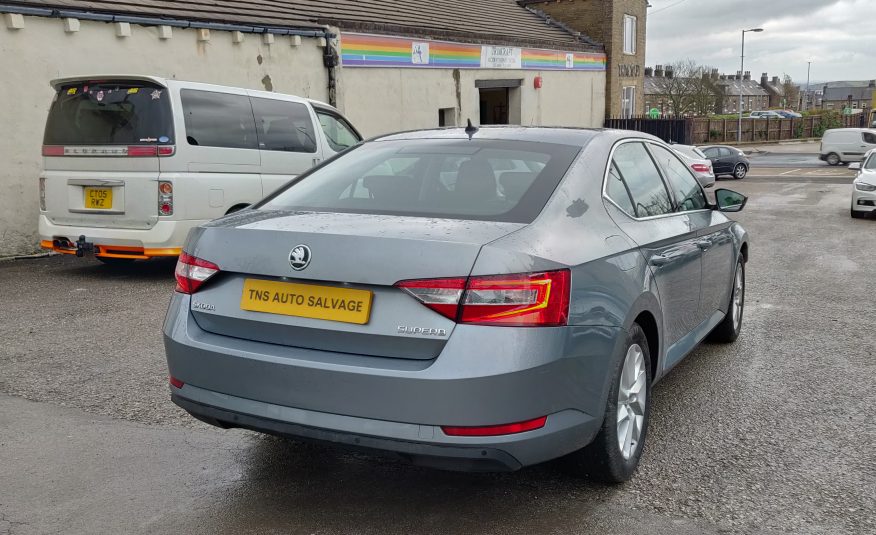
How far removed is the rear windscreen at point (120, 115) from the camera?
812cm

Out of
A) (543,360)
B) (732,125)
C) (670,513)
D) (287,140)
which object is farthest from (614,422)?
(732,125)

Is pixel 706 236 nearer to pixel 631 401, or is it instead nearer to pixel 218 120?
pixel 631 401

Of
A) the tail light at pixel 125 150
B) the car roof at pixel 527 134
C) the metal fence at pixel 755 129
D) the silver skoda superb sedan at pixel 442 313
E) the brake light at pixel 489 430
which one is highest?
the metal fence at pixel 755 129

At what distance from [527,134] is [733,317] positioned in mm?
2733

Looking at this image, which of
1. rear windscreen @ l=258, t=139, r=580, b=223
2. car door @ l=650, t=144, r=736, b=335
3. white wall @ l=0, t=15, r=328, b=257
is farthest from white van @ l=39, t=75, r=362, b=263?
car door @ l=650, t=144, r=736, b=335

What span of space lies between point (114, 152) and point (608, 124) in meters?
26.2

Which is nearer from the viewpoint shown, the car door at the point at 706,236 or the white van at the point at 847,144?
the car door at the point at 706,236

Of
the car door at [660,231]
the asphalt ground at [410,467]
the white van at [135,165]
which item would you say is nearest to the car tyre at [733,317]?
the asphalt ground at [410,467]

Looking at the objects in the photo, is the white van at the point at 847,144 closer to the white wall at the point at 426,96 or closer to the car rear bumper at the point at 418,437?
the white wall at the point at 426,96

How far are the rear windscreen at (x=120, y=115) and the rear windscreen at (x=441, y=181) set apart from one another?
4.66 meters

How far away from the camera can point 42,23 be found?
10922 mm

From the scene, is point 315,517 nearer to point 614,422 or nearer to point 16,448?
point 614,422

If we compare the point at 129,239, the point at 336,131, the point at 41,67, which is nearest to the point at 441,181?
the point at 129,239

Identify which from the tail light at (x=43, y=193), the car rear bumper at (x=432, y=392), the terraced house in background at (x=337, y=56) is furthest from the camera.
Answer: the terraced house in background at (x=337, y=56)
